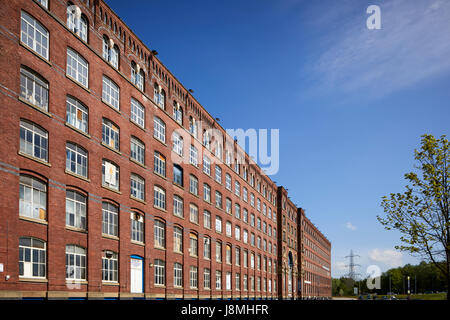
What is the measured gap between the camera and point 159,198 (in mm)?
36781

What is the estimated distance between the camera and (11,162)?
70.9ft

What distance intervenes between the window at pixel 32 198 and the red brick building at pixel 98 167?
0.07 m

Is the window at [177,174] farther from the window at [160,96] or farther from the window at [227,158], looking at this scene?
the window at [227,158]

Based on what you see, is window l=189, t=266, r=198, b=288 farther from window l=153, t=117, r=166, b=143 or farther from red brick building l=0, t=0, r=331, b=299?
window l=153, t=117, r=166, b=143

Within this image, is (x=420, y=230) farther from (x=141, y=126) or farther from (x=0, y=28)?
(x=0, y=28)

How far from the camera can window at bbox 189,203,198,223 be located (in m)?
42.6

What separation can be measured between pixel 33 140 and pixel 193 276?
23452mm

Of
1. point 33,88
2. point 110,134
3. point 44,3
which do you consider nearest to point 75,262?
point 110,134

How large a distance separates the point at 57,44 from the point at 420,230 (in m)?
23.8

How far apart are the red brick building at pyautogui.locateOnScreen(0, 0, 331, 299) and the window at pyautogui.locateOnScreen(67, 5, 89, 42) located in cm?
7

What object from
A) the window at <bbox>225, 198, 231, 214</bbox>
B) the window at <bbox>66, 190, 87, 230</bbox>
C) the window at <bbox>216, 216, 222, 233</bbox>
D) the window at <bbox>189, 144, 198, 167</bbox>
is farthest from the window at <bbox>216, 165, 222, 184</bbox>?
the window at <bbox>66, 190, 87, 230</bbox>

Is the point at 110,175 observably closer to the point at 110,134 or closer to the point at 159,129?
the point at 110,134

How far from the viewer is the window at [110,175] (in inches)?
1156
